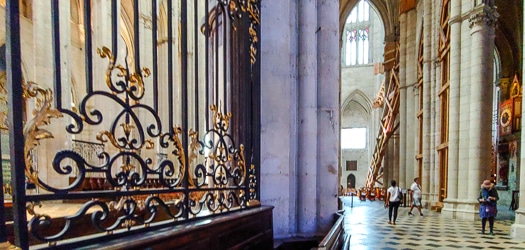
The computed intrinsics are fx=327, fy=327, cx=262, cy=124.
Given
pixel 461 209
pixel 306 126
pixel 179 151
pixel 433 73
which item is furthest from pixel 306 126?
pixel 433 73

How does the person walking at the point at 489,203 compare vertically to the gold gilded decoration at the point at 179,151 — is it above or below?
below

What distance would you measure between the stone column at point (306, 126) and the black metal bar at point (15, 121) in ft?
10.7

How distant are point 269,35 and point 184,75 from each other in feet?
6.15

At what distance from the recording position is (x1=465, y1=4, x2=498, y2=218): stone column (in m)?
9.45

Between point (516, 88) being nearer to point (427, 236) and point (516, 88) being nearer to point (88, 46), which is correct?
point (427, 236)

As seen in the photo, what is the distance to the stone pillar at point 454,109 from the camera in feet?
33.7

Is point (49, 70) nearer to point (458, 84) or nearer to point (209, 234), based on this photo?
point (209, 234)

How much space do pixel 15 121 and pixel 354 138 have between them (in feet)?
133

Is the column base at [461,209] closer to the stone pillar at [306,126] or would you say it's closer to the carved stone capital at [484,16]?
the carved stone capital at [484,16]

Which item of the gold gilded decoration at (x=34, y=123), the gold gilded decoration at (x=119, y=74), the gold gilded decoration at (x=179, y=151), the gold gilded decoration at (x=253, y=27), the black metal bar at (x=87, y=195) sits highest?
the gold gilded decoration at (x=253, y=27)

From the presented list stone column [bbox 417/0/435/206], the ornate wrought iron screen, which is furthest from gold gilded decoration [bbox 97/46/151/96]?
stone column [bbox 417/0/435/206]

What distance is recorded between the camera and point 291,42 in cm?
418

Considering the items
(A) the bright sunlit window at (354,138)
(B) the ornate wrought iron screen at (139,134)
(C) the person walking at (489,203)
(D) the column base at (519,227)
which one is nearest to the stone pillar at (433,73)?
(C) the person walking at (489,203)

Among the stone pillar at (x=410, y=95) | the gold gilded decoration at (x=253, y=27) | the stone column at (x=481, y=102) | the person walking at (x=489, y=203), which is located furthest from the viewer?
the stone pillar at (x=410, y=95)
